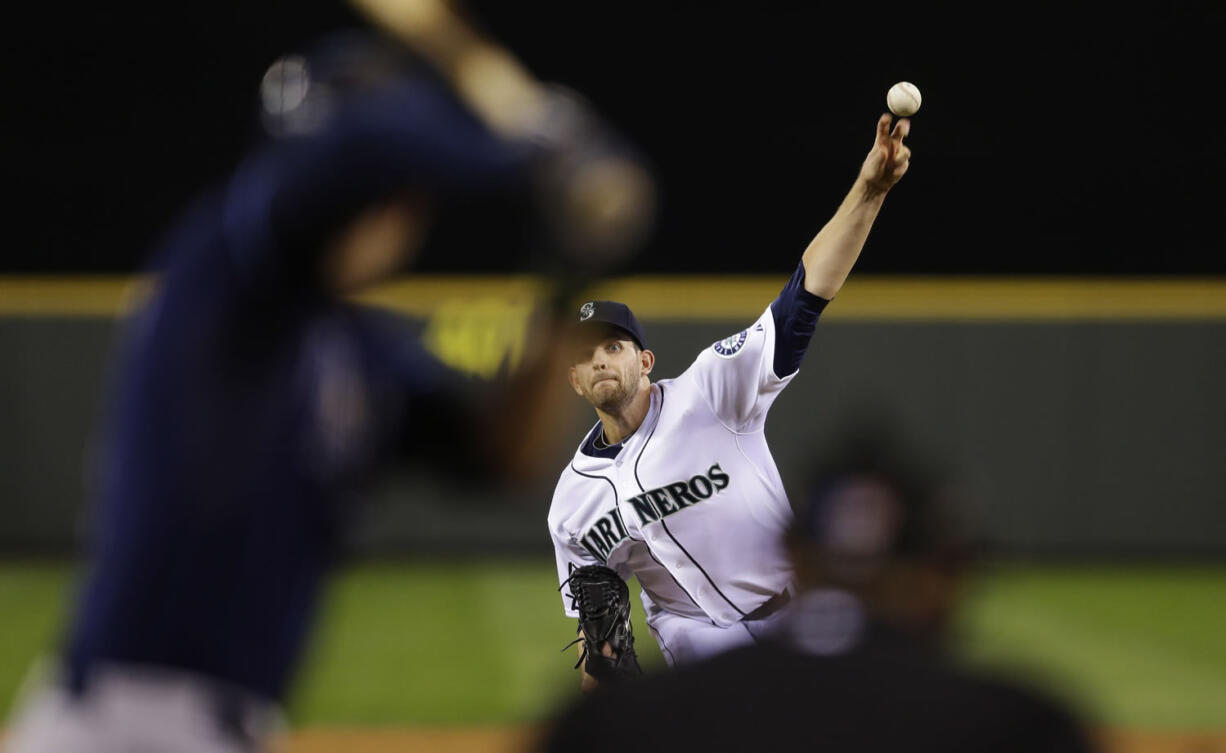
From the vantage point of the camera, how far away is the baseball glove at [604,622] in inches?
158

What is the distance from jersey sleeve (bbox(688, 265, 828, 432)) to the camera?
3894mm

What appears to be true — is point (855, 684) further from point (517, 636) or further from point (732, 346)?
point (517, 636)

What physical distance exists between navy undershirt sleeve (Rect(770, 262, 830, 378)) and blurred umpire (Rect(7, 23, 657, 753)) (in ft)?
6.22

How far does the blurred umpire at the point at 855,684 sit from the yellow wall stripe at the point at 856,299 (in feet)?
30.6

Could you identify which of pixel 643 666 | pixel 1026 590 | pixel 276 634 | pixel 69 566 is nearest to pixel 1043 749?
pixel 276 634

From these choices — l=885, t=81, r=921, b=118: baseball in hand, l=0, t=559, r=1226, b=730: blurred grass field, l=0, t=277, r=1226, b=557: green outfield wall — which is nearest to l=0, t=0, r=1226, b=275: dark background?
A: l=0, t=277, r=1226, b=557: green outfield wall

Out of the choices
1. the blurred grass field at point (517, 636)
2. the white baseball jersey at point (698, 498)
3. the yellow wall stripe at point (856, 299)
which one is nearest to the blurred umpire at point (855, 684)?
the white baseball jersey at point (698, 498)

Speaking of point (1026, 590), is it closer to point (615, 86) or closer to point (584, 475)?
point (615, 86)

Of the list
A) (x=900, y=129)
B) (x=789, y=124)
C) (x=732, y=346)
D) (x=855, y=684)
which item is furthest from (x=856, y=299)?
(x=855, y=684)

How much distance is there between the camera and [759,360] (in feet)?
13.2

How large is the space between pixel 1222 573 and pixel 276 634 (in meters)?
10.8

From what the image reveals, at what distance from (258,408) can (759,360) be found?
2304 millimetres

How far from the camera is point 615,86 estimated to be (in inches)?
511

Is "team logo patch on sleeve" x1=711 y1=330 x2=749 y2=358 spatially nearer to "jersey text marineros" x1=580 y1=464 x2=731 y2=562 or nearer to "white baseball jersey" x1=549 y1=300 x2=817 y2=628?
"white baseball jersey" x1=549 y1=300 x2=817 y2=628
